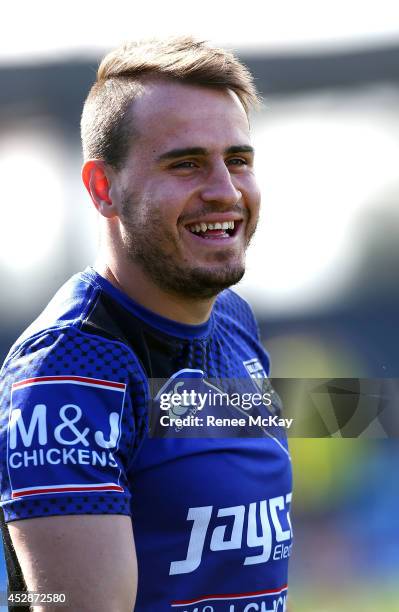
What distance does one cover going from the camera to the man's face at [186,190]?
174 cm

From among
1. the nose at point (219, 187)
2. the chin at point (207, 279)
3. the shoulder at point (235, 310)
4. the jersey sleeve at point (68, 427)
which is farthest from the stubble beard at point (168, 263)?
the shoulder at point (235, 310)

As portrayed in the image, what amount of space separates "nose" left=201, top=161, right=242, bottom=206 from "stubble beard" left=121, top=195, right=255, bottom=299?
115 mm

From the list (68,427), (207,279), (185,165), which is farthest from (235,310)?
(68,427)

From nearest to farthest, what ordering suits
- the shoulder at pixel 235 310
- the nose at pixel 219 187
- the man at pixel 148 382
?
the man at pixel 148 382, the nose at pixel 219 187, the shoulder at pixel 235 310

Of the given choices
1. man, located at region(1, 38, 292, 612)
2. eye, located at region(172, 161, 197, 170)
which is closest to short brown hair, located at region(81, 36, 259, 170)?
man, located at region(1, 38, 292, 612)

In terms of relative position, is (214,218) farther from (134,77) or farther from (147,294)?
(134,77)

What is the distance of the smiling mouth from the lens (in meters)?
1.75

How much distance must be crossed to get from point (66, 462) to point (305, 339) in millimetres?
3069

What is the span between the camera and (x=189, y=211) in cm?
174

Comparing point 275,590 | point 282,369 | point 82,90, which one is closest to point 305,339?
point 282,369

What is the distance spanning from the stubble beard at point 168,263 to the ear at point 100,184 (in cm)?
Answer: 7

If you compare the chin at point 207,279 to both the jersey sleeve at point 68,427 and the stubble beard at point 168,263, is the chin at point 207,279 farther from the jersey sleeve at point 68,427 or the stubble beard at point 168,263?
the jersey sleeve at point 68,427

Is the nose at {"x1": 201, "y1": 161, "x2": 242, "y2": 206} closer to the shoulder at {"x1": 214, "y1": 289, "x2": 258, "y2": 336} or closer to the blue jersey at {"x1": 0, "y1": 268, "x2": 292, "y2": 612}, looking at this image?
the blue jersey at {"x1": 0, "y1": 268, "x2": 292, "y2": 612}

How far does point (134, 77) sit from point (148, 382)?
0.71m
